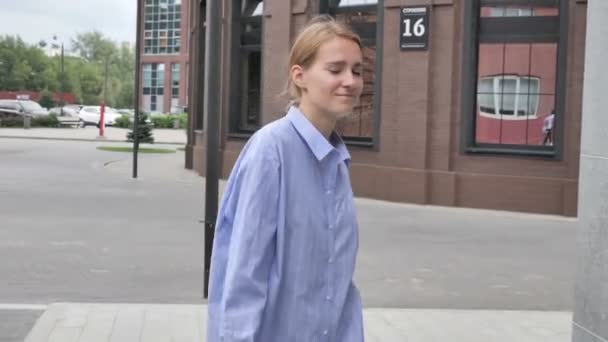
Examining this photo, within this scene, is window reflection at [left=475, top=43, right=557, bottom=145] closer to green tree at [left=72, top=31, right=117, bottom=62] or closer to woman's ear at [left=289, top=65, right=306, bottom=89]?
woman's ear at [left=289, top=65, right=306, bottom=89]

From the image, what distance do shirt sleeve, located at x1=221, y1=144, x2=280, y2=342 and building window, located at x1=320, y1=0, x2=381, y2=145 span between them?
13.9 metres

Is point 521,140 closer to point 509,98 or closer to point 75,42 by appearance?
point 509,98

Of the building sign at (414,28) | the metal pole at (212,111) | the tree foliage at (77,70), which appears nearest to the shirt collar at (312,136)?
the metal pole at (212,111)

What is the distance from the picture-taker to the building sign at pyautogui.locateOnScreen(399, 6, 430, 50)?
15.2 meters

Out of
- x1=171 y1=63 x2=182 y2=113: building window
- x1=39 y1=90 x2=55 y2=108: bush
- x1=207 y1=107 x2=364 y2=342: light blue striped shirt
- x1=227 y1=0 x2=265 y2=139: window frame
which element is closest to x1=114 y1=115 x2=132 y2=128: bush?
x1=39 y1=90 x2=55 y2=108: bush

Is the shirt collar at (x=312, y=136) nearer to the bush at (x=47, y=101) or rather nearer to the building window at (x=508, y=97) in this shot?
the building window at (x=508, y=97)

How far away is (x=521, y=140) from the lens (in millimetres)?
15109

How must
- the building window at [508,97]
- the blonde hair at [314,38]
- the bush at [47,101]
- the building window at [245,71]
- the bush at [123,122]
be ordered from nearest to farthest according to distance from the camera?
the blonde hair at [314,38] < the building window at [508,97] < the building window at [245,71] < the bush at [123,122] < the bush at [47,101]

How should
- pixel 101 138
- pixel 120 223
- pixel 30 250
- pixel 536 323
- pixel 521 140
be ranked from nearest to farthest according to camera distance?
1. pixel 536 323
2. pixel 30 250
3. pixel 120 223
4. pixel 521 140
5. pixel 101 138

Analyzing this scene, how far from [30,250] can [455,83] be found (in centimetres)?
847

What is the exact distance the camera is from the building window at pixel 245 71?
19.2 m

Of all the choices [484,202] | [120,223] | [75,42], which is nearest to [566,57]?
[484,202]

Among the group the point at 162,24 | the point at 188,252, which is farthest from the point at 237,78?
the point at 162,24

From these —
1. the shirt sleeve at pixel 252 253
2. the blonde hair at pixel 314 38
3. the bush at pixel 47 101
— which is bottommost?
the shirt sleeve at pixel 252 253
